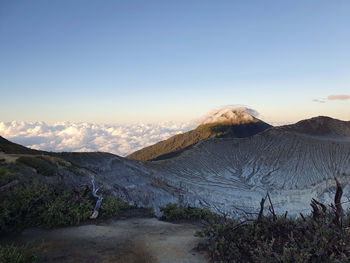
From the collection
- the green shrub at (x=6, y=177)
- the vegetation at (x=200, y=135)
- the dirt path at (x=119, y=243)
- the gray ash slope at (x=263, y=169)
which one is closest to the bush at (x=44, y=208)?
the dirt path at (x=119, y=243)

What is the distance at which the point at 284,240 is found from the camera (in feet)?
25.2

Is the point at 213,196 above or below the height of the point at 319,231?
below

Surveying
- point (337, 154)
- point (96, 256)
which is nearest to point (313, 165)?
point (337, 154)

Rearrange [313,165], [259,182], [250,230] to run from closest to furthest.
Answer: [250,230] < [259,182] < [313,165]

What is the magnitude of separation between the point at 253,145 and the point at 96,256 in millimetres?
62154

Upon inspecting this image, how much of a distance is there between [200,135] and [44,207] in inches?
6467

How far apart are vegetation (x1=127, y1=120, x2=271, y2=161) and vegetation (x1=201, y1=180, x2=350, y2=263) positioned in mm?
145638

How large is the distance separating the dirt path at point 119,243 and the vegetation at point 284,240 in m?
0.78

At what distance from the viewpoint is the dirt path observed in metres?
7.57

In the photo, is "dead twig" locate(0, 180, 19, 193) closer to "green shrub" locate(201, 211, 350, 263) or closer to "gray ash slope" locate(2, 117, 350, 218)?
"green shrub" locate(201, 211, 350, 263)

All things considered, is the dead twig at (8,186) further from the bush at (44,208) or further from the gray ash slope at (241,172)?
the gray ash slope at (241,172)

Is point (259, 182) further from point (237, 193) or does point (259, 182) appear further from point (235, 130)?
point (235, 130)

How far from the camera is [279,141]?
6588 centimetres

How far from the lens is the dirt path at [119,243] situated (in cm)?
757
